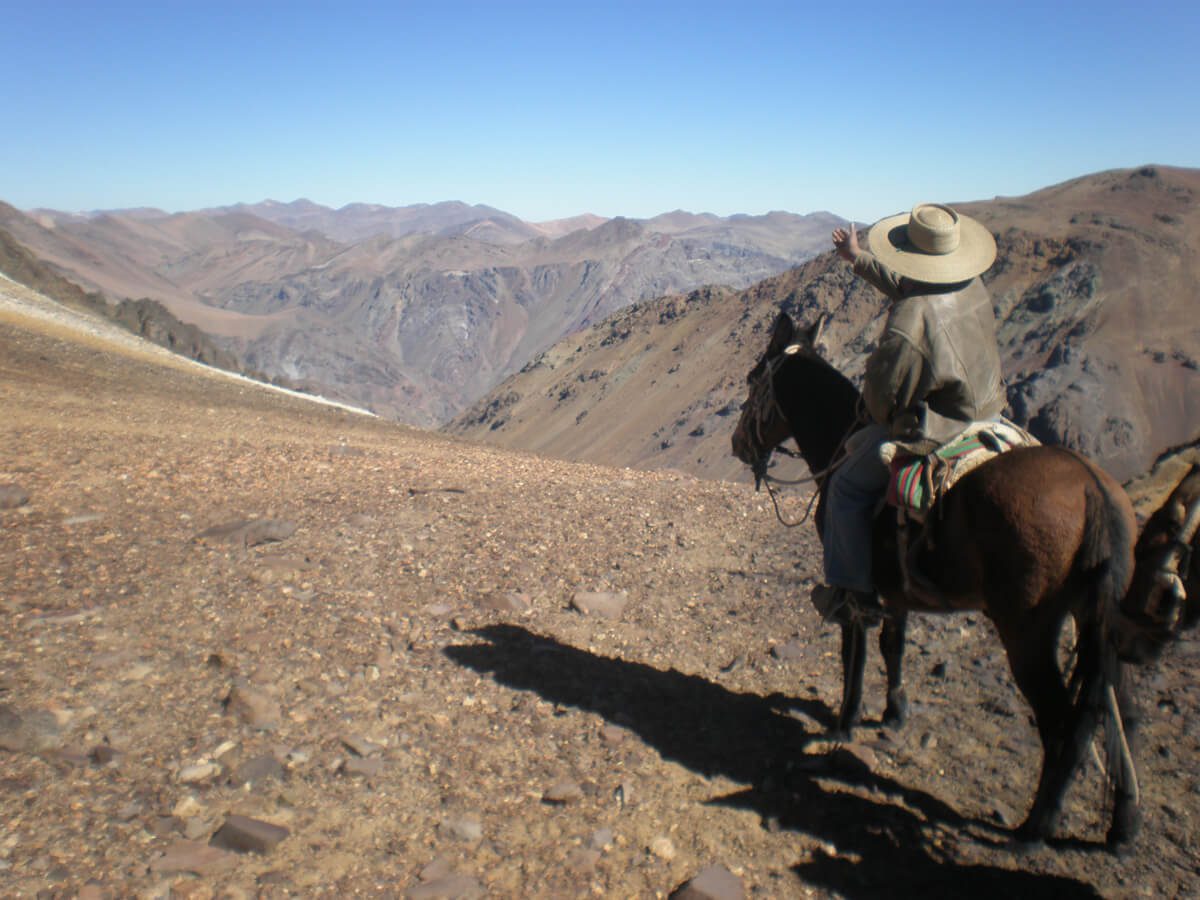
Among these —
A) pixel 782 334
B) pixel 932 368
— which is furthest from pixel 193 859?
pixel 782 334

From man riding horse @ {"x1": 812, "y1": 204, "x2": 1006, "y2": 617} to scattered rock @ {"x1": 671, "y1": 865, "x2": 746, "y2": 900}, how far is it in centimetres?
169

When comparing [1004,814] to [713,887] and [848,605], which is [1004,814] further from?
[713,887]

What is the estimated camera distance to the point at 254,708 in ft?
15.3

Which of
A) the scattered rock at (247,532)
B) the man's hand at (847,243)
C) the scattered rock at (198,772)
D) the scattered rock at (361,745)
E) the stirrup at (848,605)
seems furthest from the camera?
the scattered rock at (247,532)

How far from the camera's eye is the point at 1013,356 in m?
43.0

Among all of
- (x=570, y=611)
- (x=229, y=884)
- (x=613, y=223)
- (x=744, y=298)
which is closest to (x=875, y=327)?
(x=744, y=298)

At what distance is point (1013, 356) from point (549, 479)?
3932 cm

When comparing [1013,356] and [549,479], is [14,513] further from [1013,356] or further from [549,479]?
[1013,356]

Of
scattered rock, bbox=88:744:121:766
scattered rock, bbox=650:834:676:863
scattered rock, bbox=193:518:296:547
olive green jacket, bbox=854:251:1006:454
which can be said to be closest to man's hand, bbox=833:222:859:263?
olive green jacket, bbox=854:251:1006:454

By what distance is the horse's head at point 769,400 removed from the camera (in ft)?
17.4

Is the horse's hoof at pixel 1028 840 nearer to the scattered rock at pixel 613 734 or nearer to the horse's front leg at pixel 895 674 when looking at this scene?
the horse's front leg at pixel 895 674

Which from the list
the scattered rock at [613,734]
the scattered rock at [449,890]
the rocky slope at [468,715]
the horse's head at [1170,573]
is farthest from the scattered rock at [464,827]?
the horse's head at [1170,573]

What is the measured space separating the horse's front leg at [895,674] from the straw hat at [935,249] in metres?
2.07

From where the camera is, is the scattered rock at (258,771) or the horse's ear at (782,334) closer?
the scattered rock at (258,771)
